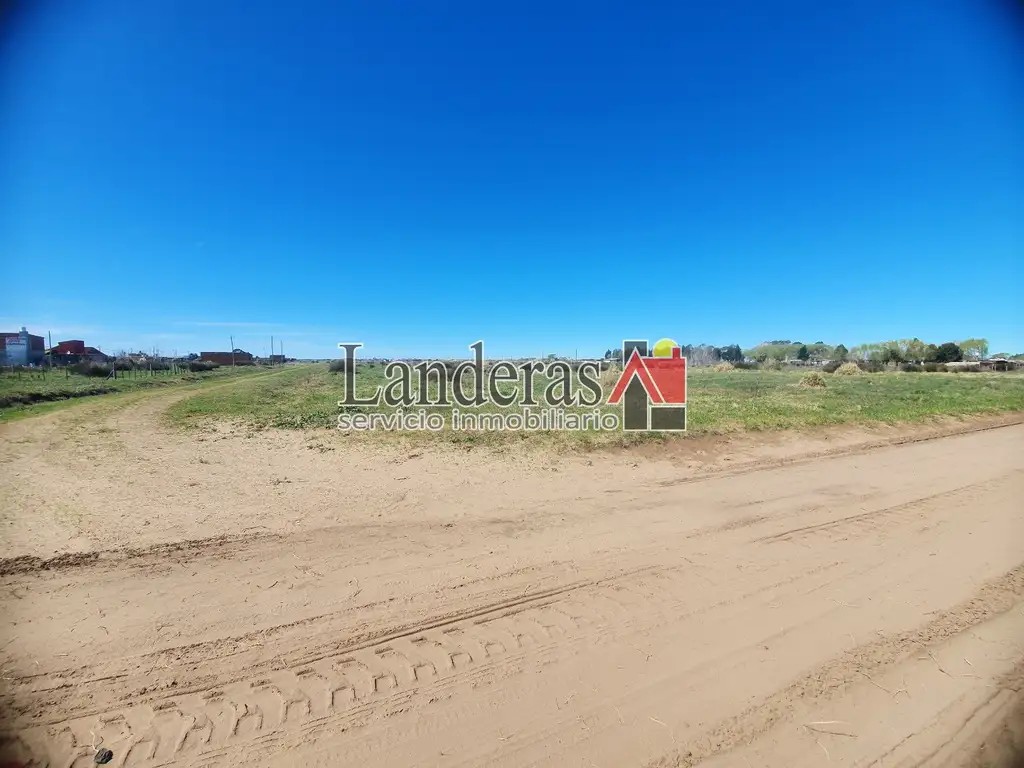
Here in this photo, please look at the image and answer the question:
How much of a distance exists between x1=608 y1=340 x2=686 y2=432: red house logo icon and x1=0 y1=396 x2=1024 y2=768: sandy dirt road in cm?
524

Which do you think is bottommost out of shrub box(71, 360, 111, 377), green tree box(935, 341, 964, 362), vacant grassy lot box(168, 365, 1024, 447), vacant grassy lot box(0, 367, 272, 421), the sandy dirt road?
the sandy dirt road

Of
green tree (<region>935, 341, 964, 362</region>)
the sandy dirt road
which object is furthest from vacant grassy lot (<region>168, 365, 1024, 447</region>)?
green tree (<region>935, 341, 964, 362</region>)

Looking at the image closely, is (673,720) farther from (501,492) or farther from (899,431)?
(899,431)

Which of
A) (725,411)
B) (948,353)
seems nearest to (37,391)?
(725,411)

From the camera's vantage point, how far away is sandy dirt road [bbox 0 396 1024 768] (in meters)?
2.53

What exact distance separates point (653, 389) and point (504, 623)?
13508 millimetres

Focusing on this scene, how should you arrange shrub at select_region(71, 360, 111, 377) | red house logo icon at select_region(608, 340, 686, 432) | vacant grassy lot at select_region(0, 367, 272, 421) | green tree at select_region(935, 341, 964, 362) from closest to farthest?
red house logo icon at select_region(608, 340, 686, 432) → vacant grassy lot at select_region(0, 367, 272, 421) → shrub at select_region(71, 360, 111, 377) → green tree at select_region(935, 341, 964, 362)

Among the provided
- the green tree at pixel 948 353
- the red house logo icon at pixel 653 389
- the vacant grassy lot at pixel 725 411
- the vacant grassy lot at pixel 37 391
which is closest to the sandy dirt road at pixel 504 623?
the vacant grassy lot at pixel 725 411

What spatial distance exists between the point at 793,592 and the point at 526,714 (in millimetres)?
3096

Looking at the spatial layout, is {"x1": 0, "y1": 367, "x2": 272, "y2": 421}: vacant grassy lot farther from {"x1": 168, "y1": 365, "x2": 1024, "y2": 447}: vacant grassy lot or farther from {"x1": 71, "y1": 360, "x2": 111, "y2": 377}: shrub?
{"x1": 168, "y1": 365, "x2": 1024, "y2": 447}: vacant grassy lot

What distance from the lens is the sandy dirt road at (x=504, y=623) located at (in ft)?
8.29

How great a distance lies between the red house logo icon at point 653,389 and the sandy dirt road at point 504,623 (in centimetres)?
524

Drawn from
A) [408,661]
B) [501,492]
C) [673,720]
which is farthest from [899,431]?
[408,661]

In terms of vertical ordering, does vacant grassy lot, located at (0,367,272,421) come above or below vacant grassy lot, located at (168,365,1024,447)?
above
